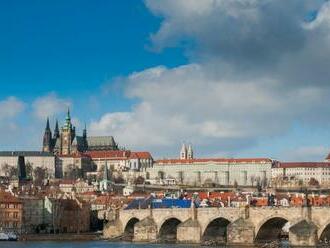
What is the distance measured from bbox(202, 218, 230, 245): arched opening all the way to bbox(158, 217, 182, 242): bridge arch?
4955 millimetres

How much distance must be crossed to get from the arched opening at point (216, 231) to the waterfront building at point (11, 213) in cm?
2864

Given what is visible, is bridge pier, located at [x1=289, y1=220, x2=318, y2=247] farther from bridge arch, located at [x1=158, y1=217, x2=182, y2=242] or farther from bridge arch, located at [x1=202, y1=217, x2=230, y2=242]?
bridge arch, located at [x1=158, y1=217, x2=182, y2=242]

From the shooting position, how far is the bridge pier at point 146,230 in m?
76.2

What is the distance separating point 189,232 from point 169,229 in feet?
24.5

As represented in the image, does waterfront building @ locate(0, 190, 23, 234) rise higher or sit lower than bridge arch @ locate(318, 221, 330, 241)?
higher

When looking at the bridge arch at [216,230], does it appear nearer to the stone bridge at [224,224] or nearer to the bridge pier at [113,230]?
the stone bridge at [224,224]

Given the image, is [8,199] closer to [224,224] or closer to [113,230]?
[113,230]

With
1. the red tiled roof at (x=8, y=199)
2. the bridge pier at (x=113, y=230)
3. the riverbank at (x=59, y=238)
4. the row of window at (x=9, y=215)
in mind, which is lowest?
the riverbank at (x=59, y=238)

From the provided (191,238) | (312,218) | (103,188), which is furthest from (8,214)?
(103,188)

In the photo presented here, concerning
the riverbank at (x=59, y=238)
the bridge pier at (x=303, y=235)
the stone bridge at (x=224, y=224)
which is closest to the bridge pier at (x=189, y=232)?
the stone bridge at (x=224, y=224)

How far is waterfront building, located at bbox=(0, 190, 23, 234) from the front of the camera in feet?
309

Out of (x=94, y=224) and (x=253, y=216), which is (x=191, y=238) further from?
(x=94, y=224)

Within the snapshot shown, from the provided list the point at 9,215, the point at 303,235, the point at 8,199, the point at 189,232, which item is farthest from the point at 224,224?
the point at 8,199

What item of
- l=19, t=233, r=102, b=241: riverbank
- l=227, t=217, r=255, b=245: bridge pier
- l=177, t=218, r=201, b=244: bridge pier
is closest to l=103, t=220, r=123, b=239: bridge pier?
l=19, t=233, r=102, b=241: riverbank
